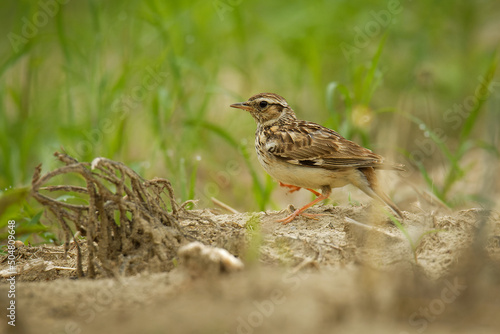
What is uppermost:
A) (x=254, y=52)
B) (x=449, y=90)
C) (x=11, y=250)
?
(x=254, y=52)

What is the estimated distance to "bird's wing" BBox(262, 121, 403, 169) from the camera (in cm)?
527

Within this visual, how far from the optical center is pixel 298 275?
338cm

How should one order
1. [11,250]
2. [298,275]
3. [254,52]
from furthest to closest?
[254,52]
[11,250]
[298,275]

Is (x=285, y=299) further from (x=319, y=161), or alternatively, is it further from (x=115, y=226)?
(x=319, y=161)

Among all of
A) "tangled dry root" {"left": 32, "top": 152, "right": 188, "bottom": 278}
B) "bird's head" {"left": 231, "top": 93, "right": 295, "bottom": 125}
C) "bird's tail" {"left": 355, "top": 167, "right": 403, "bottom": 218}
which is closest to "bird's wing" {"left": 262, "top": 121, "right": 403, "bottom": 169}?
"bird's tail" {"left": 355, "top": 167, "right": 403, "bottom": 218}

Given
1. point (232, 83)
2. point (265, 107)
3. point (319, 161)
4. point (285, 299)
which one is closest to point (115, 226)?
point (285, 299)

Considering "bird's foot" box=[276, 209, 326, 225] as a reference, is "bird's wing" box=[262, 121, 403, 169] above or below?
above

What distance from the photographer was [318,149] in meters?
5.46

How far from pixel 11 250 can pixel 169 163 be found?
2.54 metres

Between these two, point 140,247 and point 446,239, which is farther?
point 446,239

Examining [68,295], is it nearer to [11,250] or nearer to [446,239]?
[11,250]

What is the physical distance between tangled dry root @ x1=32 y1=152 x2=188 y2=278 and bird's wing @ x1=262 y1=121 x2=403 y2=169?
173 centimetres

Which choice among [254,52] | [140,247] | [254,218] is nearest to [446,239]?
[254,218]

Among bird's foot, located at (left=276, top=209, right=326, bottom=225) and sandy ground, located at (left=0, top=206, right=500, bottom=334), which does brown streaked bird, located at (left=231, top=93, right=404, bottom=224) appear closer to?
bird's foot, located at (left=276, top=209, right=326, bottom=225)
